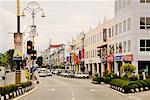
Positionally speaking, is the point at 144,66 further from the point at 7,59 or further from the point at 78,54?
the point at 7,59

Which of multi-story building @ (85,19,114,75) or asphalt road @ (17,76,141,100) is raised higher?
multi-story building @ (85,19,114,75)

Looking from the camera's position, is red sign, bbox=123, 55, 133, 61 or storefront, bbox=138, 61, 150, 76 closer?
red sign, bbox=123, 55, 133, 61

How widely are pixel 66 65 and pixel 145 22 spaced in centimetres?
9093

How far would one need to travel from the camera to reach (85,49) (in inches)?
4358

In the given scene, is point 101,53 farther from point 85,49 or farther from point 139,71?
point 85,49

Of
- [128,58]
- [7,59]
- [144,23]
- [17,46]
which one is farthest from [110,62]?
[7,59]

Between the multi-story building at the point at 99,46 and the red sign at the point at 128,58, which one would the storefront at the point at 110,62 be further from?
the red sign at the point at 128,58

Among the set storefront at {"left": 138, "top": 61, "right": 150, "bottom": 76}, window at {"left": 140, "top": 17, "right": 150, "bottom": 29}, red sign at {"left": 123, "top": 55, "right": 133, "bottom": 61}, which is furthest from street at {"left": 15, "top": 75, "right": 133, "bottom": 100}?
window at {"left": 140, "top": 17, "right": 150, "bottom": 29}

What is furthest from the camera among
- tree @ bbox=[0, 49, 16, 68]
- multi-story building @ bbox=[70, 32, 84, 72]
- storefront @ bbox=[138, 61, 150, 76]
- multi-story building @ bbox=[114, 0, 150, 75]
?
tree @ bbox=[0, 49, 16, 68]

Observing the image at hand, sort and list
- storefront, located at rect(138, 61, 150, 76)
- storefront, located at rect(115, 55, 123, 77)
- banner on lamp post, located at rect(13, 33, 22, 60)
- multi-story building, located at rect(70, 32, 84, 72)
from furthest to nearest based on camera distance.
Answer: multi-story building, located at rect(70, 32, 84, 72) → storefront, located at rect(115, 55, 123, 77) → storefront, located at rect(138, 61, 150, 76) → banner on lamp post, located at rect(13, 33, 22, 60)

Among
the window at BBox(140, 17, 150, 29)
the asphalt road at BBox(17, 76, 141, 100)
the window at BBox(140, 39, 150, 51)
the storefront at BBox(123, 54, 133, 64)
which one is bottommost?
the asphalt road at BBox(17, 76, 141, 100)

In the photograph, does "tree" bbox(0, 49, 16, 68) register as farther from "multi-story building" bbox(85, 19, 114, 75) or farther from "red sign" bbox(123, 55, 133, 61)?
"red sign" bbox(123, 55, 133, 61)

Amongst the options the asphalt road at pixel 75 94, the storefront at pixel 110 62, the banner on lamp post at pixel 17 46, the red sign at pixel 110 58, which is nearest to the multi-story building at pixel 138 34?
the red sign at pixel 110 58

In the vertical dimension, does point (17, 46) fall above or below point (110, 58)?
below
